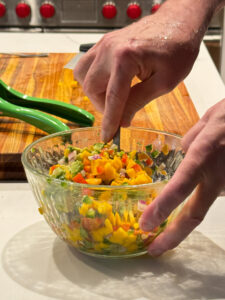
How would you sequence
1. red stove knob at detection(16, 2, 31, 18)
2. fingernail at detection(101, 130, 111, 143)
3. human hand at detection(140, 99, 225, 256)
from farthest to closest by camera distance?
1. red stove knob at detection(16, 2, 31, 18)
2. fingernail at detection(101, 130, 111, 143)
3. human hand at detection(140, 99, 225, 256)

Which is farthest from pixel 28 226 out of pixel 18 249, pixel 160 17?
pixel 160 17

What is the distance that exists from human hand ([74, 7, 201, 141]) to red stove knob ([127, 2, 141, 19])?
1.57 meters

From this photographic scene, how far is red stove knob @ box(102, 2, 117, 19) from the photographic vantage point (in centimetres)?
244

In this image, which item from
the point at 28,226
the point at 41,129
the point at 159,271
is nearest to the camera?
the point at 159,271

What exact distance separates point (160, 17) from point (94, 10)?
165 centimetres

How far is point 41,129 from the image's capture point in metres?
1.18

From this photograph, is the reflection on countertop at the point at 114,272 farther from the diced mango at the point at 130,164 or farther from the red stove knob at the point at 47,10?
the red stove knob at the point at 47,10

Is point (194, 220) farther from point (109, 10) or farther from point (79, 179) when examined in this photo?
point (109, 10)

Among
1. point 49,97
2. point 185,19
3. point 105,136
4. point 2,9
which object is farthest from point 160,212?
point 2,9

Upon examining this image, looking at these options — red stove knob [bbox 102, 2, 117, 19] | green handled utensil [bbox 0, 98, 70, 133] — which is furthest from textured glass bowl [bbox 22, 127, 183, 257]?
red stove knob [bbox 102, 2, 117, 19]

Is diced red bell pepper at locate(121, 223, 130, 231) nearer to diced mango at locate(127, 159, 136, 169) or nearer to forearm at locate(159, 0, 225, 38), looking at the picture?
diced mango at locate(127, 159, 136, 169)

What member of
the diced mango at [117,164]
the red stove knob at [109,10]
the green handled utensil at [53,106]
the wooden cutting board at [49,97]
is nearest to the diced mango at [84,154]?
the diced mango at [117,164]

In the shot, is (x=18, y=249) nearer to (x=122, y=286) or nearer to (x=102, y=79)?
(x=122, y=286)

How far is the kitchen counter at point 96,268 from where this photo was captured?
2.23 feet
